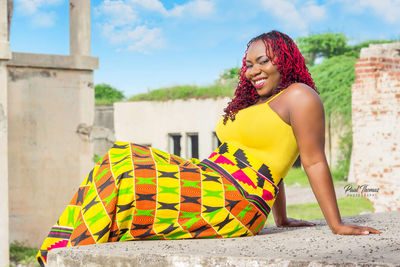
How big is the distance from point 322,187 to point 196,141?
16327 mm

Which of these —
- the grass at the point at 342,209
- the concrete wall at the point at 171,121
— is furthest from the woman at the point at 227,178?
the concrete wall at the point at 171,121

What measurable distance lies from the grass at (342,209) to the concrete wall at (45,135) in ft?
13.7

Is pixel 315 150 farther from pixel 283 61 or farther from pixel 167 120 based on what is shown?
pixel 167 120

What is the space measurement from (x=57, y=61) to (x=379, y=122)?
5.07 metres

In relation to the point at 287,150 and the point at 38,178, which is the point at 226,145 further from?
the point at 38,178

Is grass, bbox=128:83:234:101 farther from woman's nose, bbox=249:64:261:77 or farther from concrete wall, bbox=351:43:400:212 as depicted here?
woman's nose, bbox=249:64:261:77

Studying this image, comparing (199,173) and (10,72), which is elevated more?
(10,72)

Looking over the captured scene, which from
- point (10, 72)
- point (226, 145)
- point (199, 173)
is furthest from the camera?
point (10, 72)

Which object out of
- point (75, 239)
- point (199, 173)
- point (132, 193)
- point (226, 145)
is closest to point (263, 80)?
point (226, 145)

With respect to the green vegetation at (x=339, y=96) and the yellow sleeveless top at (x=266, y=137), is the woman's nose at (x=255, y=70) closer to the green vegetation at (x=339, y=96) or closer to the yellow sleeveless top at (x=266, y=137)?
the yellow sleeveless top at (x=266, y=137)

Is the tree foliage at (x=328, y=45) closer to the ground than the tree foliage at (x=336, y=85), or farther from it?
farther from it

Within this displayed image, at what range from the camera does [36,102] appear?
7113 mm

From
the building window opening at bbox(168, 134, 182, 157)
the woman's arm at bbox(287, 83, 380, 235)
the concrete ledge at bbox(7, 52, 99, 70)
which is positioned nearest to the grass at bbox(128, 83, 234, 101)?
the building window opening at bbox(168, 134, 182, 157)

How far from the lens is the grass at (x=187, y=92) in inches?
691
